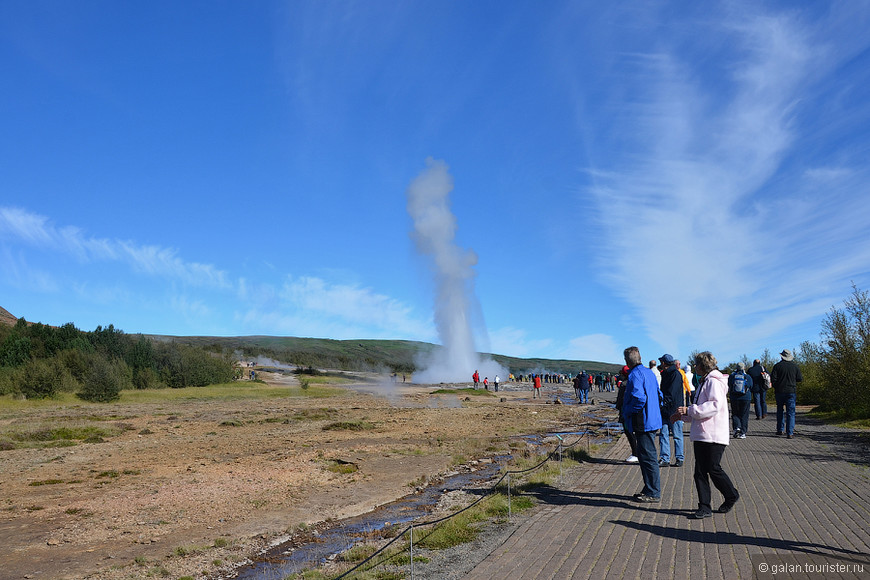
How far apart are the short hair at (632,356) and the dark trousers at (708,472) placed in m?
1.86

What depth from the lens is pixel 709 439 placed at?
766cm

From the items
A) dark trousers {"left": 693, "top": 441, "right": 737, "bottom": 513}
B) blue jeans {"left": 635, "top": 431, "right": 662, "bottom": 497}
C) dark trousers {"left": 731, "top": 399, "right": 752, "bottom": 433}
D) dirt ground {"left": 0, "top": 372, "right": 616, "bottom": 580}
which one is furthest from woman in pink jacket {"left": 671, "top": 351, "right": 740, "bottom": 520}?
dark trousers {"left": 731, "top": 399, "right": 752, "bottom": 433}

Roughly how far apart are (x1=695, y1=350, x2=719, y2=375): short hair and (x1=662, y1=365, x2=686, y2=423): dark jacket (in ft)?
8.73

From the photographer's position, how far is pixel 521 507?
907 centimetres

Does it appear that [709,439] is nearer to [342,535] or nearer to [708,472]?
[708,472]

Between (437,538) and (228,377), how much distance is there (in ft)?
229

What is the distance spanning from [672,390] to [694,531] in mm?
4020

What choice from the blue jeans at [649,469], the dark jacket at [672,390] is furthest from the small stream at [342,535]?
the dark jacket at [672,390]

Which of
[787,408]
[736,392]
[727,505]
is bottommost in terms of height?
[727,505]

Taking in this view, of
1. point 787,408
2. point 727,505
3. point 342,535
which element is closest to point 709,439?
point 727,505

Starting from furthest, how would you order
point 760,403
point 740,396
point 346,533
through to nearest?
point 760,403
point 740,396
point 346,533

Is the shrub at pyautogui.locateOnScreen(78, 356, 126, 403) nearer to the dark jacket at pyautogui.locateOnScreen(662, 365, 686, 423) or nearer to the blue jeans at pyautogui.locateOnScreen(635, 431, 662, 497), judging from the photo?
the dark jacket at pyautogui.locateOnScreen(662, 365, 686, 423)

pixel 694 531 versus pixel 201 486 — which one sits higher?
pixel 694 531

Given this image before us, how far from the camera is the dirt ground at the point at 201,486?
29.0ft
